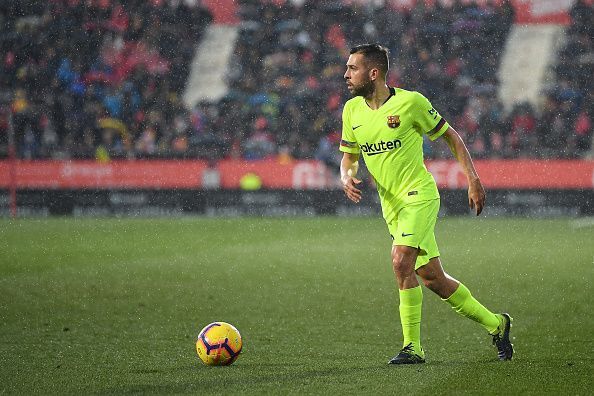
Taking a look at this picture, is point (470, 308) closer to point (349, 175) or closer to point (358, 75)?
point (349, 175)

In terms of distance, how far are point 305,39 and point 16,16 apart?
23.9ft

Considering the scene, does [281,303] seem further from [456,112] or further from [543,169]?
[456,112]

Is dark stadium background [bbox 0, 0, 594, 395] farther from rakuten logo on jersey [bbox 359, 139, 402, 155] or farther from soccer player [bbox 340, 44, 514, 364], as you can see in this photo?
rakuten logo on jersey [bbox 359, 139, 402, 155]

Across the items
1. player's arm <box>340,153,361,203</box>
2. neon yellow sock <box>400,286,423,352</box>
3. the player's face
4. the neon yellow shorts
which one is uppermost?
the player's face

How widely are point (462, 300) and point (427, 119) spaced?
123cm

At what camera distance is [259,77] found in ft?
84.3

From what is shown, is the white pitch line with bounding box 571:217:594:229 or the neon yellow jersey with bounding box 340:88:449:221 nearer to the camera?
the neon yellow jersey with bounding box 340:88:449:221

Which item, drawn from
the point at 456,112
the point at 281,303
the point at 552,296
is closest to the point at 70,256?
the point at 281,303

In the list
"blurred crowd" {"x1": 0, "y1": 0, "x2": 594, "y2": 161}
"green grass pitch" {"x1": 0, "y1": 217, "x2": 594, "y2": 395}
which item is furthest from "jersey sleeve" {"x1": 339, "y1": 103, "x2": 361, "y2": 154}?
"blurred crowd" {"x1": 0, "y1": 0, "x2": 594, "y2": 161}

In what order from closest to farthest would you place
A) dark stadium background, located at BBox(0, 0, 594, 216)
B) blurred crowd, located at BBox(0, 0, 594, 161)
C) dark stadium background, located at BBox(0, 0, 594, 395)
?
dark stadium background, located at BBox(0, 0, 594, 395), dark stadium background, located at BBox(0, 0, 594, 216), blurred crowd, located at BBox(0, 0, 594, 161)

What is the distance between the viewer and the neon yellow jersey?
709cm

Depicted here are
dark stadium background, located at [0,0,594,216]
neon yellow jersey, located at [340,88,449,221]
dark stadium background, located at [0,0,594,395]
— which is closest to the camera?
neon yellow jersey, located at [340,88,449,221]

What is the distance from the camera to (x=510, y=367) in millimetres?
6781

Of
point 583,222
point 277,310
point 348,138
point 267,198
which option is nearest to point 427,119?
point 348,138
